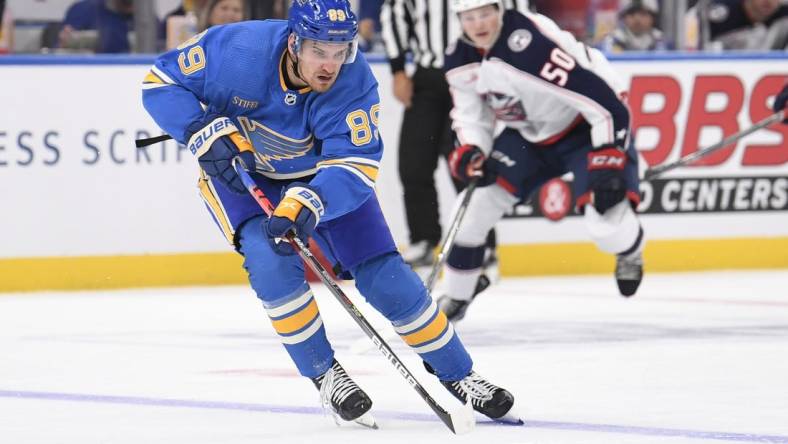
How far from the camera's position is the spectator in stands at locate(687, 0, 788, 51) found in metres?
9.39

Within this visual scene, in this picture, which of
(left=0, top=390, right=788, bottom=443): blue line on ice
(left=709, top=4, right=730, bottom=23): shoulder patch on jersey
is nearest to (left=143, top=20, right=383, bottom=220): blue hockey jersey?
(left=0, top=390, right=788, bottom=443): blue line on ice

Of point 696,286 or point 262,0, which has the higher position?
point 262,0

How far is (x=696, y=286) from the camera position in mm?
8016

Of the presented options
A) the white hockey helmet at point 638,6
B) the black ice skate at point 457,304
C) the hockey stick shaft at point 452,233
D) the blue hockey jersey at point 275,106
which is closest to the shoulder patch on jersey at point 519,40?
the hockey stick shaft at point 452,233

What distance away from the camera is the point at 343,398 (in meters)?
4.06

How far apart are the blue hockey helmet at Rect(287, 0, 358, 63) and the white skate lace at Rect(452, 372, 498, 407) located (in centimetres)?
86

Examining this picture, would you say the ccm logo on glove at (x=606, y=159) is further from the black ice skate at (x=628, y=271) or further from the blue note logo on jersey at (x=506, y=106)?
the black ice skate at (x=628, y=271)

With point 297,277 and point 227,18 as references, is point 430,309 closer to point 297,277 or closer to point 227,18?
point 297,277

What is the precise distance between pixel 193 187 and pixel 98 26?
86 cm

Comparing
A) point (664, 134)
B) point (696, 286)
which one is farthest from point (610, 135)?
point (664, 134)

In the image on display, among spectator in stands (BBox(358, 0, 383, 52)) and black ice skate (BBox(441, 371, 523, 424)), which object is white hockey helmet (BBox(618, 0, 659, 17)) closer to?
spectator in stands (BBox(358, 0, 383, 52))

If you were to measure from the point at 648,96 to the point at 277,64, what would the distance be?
4.74 m

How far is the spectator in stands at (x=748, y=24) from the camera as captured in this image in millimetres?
9391

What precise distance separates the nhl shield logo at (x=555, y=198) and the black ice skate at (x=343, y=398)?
4.01 meters
